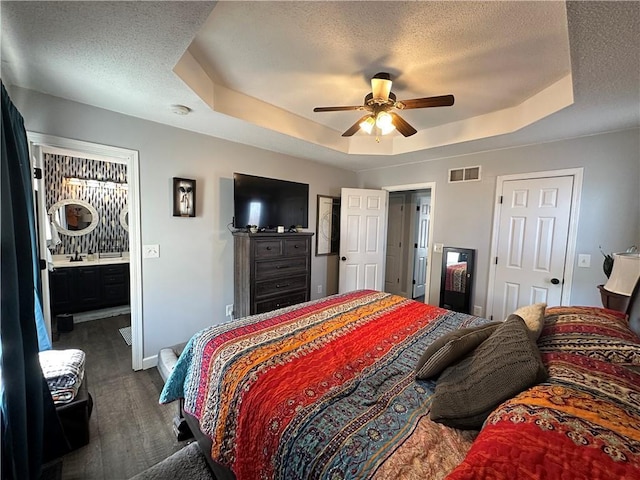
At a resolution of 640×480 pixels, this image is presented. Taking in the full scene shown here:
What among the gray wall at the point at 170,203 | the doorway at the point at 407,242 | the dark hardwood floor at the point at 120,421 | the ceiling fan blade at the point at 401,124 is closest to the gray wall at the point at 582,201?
the doorway at the point at 407,242

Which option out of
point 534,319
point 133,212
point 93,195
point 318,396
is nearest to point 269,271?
point 133,212

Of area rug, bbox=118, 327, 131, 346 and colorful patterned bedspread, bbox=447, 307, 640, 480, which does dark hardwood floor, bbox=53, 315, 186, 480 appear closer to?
area rug, bbox=118, 327, 131, 346

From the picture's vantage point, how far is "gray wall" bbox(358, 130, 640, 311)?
250 centimetres

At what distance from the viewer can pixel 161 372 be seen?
254 centimetres

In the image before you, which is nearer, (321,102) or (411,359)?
(411,359)

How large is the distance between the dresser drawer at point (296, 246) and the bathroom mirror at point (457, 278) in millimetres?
1954

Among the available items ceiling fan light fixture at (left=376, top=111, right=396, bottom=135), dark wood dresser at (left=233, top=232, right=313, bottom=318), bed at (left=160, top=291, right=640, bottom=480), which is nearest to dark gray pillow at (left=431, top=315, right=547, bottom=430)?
bed at (left=160, top=291, right=640, bottom=480)

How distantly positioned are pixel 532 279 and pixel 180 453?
370 centimetres

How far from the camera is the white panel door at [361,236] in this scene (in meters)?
4.26

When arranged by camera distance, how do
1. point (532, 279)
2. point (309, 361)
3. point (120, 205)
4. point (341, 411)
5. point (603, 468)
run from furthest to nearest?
point (120, 205) → point (532, 279) → point (309, 361) → point (341, 411) → point (603, 468)

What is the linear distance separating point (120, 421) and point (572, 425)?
8.63 feet

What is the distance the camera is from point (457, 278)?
141 inches

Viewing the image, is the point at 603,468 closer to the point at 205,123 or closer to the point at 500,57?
the point at 500,57

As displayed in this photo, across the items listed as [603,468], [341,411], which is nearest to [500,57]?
[603,468]
